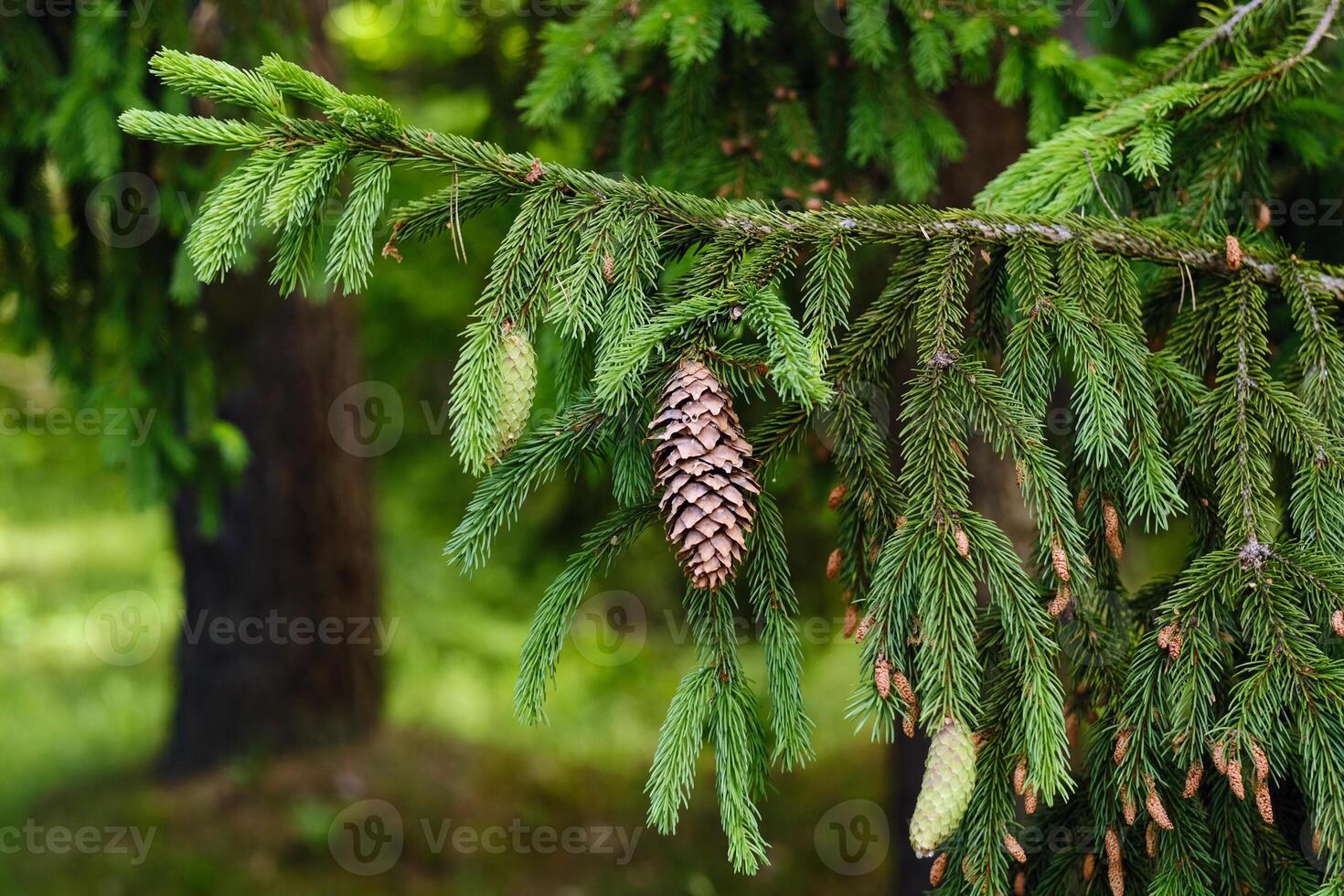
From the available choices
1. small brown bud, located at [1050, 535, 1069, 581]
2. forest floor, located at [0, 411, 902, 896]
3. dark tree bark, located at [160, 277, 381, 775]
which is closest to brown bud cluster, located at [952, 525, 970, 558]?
small brown bud, located at [1050, 535, 1069, 581]

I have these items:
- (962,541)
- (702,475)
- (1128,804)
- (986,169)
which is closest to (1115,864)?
(1128,804)

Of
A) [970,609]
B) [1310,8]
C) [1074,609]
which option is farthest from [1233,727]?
[1310,8]

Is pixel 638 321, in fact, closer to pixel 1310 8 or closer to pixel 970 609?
pixel 970 609

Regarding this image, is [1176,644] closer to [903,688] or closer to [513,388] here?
[903,688]

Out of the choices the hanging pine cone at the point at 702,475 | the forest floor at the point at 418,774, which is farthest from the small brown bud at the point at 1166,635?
the forest floor at the point at 418,774

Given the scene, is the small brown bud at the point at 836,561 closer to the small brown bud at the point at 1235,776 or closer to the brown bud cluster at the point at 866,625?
the brown bud cluster at the point at 866,625

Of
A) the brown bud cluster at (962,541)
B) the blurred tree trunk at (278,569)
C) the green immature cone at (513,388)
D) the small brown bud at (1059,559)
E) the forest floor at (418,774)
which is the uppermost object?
the green immature cone at (513,388)

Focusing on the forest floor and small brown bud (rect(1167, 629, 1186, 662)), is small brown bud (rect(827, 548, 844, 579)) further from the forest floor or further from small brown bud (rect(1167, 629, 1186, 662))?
the forest floor
